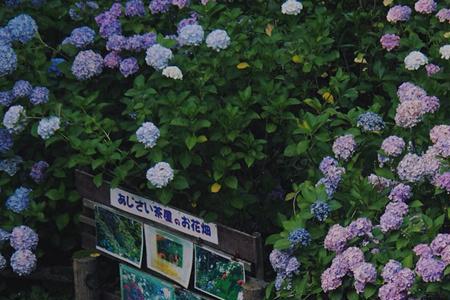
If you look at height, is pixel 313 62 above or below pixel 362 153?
above

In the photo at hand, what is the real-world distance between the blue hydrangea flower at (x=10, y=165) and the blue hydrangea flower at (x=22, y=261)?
1.19 feet

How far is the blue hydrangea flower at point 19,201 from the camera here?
5.18 m

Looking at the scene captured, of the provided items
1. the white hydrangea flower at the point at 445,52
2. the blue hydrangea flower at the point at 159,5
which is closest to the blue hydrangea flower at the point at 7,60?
the blue hydrangea flower at the point at 159,5

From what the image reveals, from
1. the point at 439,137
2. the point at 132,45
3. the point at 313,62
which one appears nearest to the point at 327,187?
the point at 439,137

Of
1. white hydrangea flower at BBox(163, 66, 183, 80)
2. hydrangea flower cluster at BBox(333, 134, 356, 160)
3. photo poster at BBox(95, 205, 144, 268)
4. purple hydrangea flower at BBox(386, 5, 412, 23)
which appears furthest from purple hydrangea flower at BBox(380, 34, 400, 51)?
photo poster at BBox(95, 205, 144, 268)

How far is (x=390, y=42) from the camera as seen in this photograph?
4.95 metres

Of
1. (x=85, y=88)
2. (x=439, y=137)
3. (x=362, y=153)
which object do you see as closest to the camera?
(x=439, y=137)

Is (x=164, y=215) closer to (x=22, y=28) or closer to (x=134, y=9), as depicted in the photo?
(x=134, y=9)

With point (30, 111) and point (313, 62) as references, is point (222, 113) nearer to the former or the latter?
point (313, 62)

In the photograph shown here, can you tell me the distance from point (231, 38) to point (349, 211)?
112cm

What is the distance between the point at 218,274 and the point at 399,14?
1359 mm

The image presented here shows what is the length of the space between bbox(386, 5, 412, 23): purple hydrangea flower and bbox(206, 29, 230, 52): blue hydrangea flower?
74 cm

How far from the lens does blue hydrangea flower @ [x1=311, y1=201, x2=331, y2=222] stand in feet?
13.3

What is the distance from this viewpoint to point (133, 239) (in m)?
4.96
